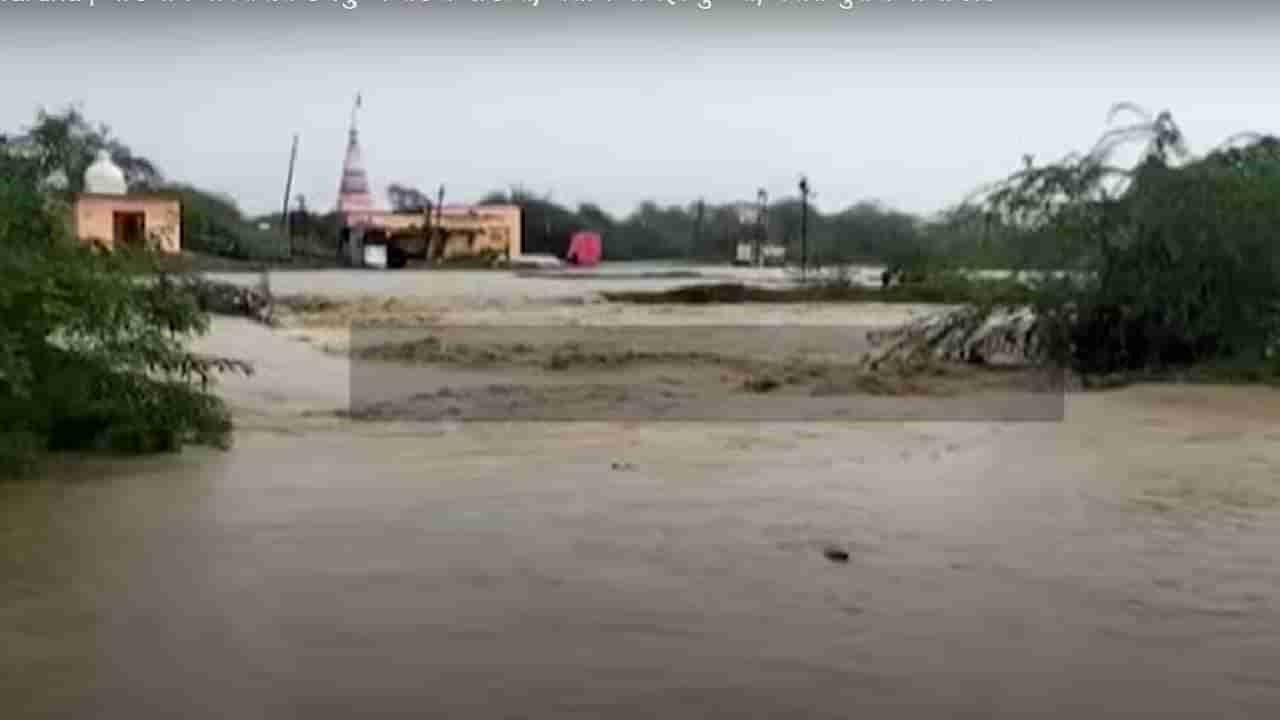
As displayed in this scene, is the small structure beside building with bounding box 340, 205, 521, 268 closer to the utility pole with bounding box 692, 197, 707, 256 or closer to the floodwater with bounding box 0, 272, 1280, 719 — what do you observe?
the utility pole with bounding box 692, 197, 707, 256

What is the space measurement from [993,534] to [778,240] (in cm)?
4965

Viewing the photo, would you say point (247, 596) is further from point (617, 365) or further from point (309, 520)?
point (617, 365)

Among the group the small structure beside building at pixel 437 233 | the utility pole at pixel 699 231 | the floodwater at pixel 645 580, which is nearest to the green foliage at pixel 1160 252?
the floodwater at pixel 645 580

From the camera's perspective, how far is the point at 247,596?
18.7 ft

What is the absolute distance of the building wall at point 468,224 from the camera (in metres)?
51.7

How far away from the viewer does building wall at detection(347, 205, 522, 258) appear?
5172cm

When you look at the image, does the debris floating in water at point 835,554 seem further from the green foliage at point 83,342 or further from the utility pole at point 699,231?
the utility pole at point 699,231

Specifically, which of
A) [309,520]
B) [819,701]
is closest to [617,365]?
[309,520]
